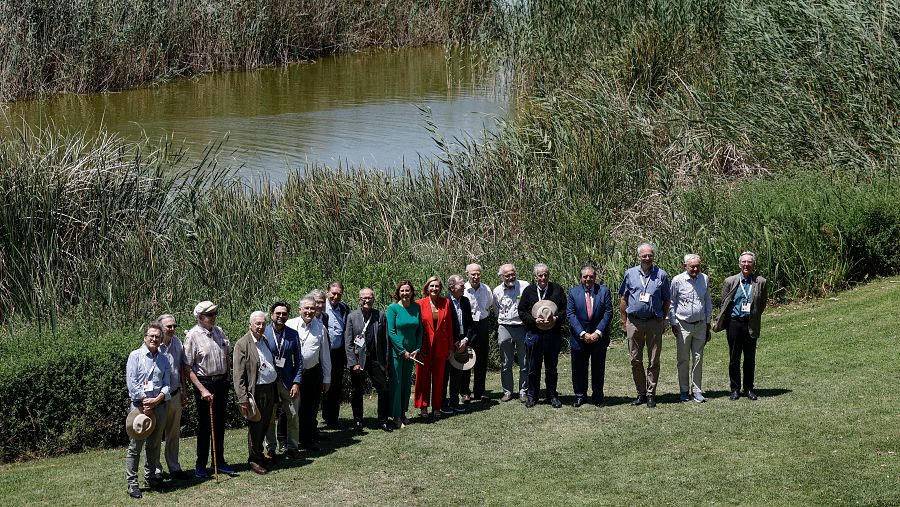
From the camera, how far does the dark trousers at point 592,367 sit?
14430mm

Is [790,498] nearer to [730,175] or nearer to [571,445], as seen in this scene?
[571,445]

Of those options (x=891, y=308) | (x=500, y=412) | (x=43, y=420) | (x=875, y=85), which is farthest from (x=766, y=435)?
(x=875, y=85)

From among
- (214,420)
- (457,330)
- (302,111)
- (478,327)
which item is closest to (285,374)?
(214,420)

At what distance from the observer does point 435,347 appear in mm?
14273

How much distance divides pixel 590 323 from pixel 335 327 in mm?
2865

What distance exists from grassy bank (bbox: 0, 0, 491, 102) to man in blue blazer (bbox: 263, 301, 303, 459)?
874 inches

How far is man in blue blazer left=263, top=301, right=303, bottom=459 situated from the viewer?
12680mm

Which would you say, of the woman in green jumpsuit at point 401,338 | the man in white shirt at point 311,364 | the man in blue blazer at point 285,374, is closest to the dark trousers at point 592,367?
the woman in green jumpsuit at point 401,338

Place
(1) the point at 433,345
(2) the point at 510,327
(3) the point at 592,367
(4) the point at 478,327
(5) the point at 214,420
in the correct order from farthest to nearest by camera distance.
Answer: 1. (4) the point at 478,327
2. (2) the point at 510,327
3. (3) the point at 592,367
4. (1) the point at 433,345
5. (5) the point at 214,420

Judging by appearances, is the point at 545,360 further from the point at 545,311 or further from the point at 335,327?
the point at 335,327

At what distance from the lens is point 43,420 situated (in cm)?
1408

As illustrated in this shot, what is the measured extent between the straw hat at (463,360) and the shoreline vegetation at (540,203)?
115 inches

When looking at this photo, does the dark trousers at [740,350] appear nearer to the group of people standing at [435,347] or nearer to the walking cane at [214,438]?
the group of people standing at [435,347]

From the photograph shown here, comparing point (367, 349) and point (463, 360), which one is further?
point (463, 360)
